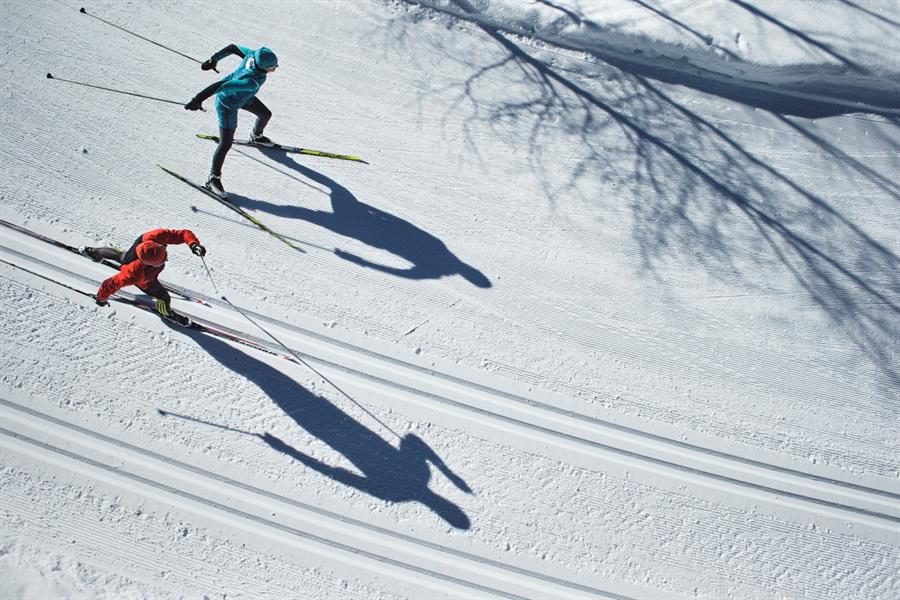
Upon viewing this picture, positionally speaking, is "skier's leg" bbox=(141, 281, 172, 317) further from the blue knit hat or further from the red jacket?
the blue knit hat

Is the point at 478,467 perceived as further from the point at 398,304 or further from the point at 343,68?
the point at 343,68

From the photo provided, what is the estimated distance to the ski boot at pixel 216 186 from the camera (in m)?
5.17

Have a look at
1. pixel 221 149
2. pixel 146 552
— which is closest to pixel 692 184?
pixel 221 149

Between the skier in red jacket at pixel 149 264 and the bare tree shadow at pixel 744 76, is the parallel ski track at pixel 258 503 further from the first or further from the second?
the bare tree shadow at pixel 744 76

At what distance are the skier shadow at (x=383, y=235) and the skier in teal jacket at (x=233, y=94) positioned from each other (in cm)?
40

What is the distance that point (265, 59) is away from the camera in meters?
4.46

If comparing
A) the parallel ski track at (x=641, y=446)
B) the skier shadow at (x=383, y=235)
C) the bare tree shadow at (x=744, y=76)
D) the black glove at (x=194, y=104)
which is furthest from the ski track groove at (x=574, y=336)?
the bare tree shadow at (x=744, y=76)

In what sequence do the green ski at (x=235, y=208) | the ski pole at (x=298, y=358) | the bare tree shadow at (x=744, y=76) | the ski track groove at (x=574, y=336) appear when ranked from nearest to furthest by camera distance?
the ski pole at (x=298, y=358), the ski track groove at (x=574, y=336), the green ski at (x=235, y=208), the bare tree shadow at (x=744, y=76)

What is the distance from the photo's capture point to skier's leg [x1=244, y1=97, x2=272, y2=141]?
511cm

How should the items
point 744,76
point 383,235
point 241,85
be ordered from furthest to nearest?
point 744,76
point 383,235
point 241,85

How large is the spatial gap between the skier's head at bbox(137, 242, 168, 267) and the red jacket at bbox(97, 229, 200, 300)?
0.37 ft

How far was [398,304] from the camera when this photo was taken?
16.8 ft

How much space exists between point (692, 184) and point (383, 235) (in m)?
3.24

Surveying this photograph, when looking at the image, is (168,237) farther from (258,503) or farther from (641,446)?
(641,446)
